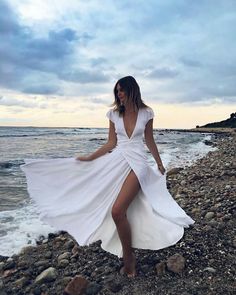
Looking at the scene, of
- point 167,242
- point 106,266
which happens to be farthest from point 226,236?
point 106,266

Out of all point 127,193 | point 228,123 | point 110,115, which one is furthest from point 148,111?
point 228,123

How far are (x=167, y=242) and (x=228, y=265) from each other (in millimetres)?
824

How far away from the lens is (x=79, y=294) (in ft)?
13.4

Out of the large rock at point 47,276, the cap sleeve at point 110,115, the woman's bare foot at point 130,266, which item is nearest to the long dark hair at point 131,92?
the cap sleeve at point 110,115

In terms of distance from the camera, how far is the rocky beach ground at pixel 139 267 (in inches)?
160

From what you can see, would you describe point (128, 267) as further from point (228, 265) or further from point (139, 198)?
point (228, 265)

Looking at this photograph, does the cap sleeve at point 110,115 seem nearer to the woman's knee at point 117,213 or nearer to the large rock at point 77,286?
the woman's knee at point 117,213

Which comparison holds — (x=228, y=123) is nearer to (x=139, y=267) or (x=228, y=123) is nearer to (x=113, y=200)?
(x=139, y=267)

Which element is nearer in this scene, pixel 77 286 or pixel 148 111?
pixel 77 286

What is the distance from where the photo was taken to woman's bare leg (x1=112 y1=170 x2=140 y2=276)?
410cm

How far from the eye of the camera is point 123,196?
13.5ft

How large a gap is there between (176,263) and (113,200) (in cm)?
107

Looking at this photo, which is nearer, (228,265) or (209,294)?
(209,294)

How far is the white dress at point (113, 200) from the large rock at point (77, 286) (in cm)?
41
